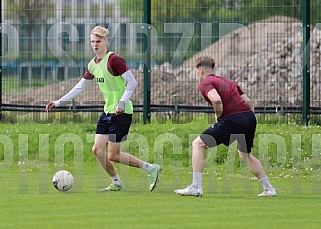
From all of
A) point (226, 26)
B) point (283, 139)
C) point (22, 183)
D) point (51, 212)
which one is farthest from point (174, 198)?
point (226, 26)

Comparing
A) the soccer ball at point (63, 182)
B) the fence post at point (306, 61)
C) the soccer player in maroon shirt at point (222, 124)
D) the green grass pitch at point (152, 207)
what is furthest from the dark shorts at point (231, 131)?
the fence post at point (306, 61)

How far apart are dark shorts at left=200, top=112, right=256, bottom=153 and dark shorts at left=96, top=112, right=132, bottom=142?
1166mm

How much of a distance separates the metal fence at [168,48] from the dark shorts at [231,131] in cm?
656

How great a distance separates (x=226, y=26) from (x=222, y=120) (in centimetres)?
727

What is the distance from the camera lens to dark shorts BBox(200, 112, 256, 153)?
1229 cm

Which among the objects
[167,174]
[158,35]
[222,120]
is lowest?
[167,174]

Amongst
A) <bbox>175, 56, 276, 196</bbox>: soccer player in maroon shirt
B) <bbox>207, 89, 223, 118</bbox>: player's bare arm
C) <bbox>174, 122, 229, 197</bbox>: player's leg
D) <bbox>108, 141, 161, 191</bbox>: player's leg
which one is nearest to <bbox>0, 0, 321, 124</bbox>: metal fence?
<bbox>108, 141, 161, 191</bbox>: player's leg

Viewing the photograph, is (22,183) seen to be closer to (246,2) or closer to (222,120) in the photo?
(222,120)

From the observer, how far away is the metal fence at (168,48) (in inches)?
762

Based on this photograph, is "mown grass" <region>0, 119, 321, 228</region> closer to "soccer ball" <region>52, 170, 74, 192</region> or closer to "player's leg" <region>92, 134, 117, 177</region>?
"soccer ball" <region>52, 170, 74, 192</region>

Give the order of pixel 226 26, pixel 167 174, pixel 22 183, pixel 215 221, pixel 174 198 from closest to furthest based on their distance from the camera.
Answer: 1. pixel 215 221
2. pixel 174 198
3. pixel 22 183
4. pixel 167 174
5. pixel 226 26

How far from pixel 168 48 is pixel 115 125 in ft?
23.8

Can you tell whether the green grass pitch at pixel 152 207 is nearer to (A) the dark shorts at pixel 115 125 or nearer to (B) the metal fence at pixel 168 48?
(A) the dark shorts at pixel 115 125

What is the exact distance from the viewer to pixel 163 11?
1981 cm
